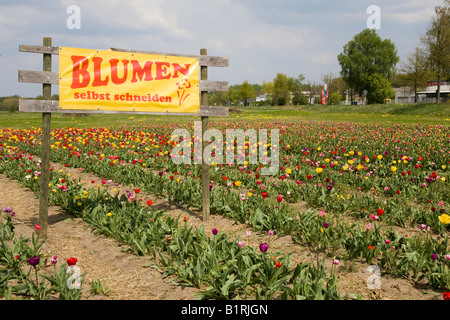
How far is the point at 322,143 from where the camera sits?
460 inches

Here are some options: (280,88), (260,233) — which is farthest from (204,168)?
(280,88)

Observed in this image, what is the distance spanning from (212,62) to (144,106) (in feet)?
4.27

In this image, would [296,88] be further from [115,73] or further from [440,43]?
[115,73]

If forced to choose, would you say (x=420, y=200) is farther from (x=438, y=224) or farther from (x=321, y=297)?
(x=321, y=297)

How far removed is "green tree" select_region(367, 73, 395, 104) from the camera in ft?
217

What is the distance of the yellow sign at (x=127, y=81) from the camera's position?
5.02m

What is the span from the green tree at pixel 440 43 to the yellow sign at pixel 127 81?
133 feet

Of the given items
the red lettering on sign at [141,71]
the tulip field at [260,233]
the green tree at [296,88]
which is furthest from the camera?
the green tree at [296,88]

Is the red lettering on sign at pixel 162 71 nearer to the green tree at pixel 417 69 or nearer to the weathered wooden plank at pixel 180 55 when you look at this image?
the weathered wooden plank at pixel 180 55

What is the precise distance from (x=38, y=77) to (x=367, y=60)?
7306 cm

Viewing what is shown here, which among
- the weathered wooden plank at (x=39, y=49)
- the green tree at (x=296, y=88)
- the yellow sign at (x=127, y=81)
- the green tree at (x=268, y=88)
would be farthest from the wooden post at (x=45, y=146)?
the green tree at (x=268, y=88)

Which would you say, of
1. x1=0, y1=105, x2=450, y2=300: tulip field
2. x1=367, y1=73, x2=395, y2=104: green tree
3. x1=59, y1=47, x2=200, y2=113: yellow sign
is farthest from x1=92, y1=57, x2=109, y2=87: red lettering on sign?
x1=367, y1=73, x2=395, y2=104: green tree

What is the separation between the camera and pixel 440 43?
38562 mm
